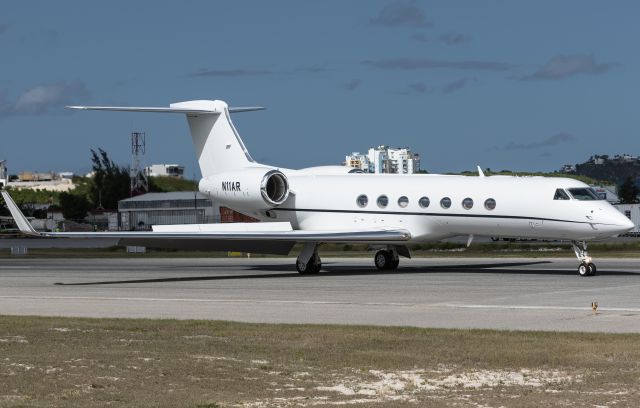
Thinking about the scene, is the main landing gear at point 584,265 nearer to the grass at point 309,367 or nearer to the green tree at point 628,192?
the grass at point 309,367

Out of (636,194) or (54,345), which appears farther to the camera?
(636,194)

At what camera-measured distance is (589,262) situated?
1238 inches

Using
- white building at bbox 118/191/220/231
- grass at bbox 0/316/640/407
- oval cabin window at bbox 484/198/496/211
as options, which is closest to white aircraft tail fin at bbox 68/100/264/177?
oval cabin window at bbox 484/198/496/211

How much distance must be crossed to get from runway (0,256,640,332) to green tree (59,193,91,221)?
95902 mm

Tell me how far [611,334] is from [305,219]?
65.9ft

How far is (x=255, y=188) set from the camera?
36062 mm

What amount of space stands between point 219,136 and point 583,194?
13.1 metres

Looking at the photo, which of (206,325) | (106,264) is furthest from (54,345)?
(106,264)

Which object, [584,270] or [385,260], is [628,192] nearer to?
[385,260]

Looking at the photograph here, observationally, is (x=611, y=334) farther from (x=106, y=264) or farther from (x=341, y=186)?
(x=106, y=264)

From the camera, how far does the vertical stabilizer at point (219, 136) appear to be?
38844 mm

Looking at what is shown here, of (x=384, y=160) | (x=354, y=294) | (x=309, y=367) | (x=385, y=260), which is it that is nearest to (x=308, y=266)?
(x=385, y=260)

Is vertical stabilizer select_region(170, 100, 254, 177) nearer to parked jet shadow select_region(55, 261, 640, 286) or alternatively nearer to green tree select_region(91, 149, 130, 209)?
parked jet shadow select_region(55, 261, 640, 286)

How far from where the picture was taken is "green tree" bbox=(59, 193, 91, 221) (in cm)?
13550
